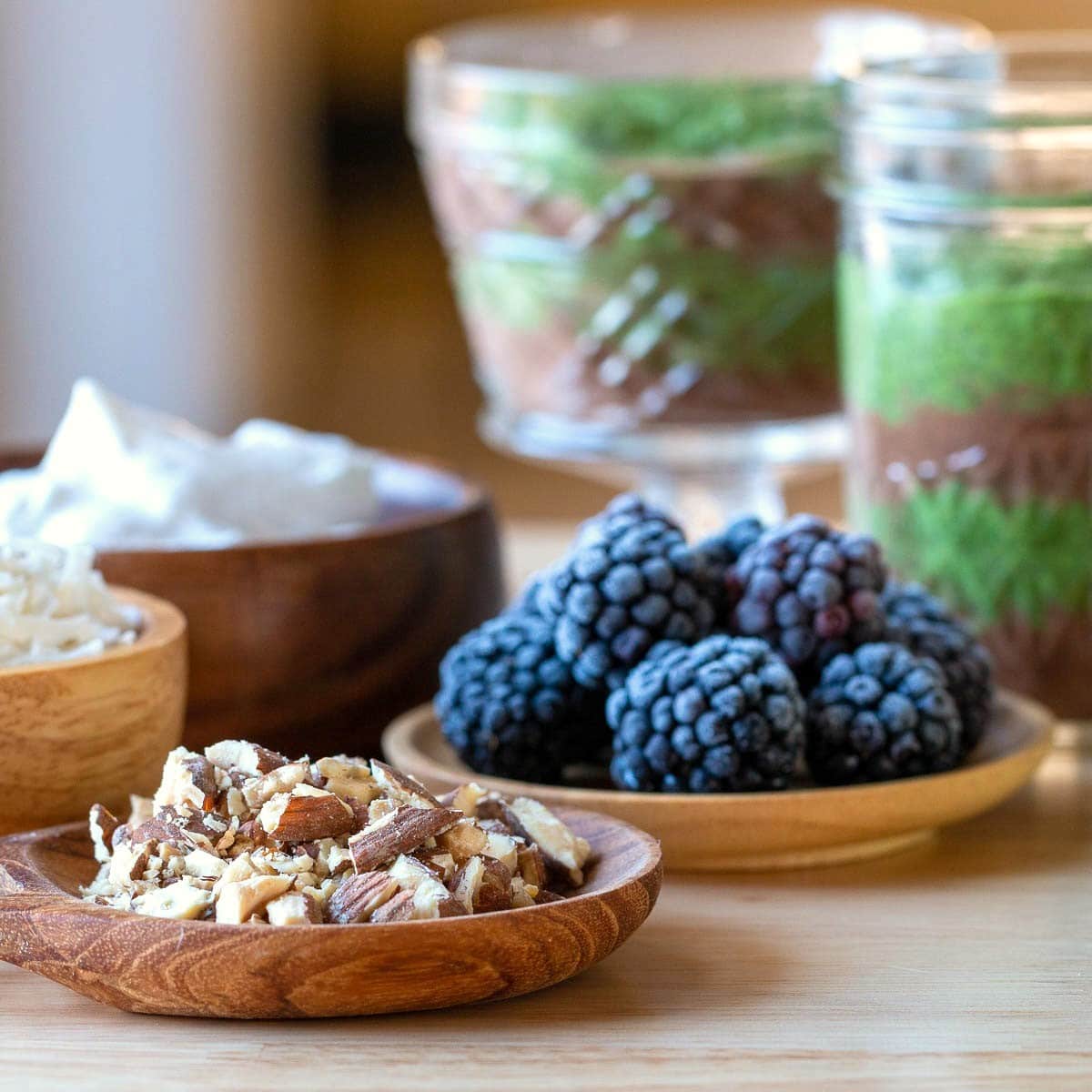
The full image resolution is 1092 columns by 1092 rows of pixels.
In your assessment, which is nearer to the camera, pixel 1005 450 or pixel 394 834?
pixel 394 834

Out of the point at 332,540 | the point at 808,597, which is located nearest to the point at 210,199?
the point at 332,540

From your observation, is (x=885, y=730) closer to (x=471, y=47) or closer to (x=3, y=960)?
(x=3, y=960)

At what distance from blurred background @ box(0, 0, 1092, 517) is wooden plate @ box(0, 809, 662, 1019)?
6.05 feet

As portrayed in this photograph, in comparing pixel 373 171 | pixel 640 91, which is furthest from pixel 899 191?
pixel 373 171

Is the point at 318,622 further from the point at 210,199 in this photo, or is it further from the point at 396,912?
the point at 210,199

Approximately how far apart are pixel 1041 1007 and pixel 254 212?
2.30 m

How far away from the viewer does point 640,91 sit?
904mm

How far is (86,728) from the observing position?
1.92 feet

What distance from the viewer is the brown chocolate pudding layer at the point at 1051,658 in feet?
2.52

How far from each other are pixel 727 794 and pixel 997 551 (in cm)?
21

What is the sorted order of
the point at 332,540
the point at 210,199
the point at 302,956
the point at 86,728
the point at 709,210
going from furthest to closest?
the point at 210,199 → the point at 709,210 → the point at 332,540 → the point at 86,728 → the point at 302,956

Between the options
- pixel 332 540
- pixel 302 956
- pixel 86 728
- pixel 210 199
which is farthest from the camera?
pixel 210 199

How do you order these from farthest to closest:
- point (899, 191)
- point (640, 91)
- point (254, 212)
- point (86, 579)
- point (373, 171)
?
point (373, 171), point (254, 212), point (640, 91), point (899, 191), point (86, 579)

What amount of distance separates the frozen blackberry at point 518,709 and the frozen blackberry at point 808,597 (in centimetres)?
6
